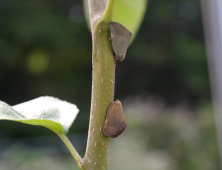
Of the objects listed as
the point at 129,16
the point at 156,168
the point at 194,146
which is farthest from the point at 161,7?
the point at 129,16

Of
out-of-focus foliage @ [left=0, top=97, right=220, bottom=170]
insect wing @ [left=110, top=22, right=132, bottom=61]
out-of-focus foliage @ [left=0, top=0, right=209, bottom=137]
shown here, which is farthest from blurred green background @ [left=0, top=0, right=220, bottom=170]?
insect wing @ [left=110, top=22, right=132, bottom=61]

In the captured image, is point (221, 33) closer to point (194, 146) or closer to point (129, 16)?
point (194, 146)

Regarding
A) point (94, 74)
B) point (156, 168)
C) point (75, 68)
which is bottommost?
point (75, 68)

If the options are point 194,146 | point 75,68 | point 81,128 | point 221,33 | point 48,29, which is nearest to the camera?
point 221,33

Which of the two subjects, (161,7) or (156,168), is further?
(161,7)

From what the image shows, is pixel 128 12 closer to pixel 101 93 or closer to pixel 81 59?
pixel 101 93

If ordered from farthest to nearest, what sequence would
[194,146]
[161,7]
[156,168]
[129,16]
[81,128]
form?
[161,7] → [81,128] → [194,146] → [156,168] → [129,16]

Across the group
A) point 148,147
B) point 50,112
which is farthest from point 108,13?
point 148,147
